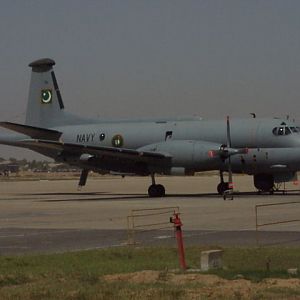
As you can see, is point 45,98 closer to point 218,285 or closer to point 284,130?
point 284,130

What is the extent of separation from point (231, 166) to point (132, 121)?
28.4 ft

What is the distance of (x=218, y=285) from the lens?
10.0 meters

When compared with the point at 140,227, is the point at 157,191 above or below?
above

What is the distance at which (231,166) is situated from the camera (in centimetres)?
4012

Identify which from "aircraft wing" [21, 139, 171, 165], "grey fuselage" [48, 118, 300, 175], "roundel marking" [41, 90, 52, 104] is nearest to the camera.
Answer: "grey fuselage" [48, 118, 300, 175]

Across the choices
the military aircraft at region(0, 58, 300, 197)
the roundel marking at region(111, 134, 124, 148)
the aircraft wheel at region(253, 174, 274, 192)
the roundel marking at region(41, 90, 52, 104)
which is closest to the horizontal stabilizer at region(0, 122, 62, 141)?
the military aircraft at region(0, 58, 300, 197)

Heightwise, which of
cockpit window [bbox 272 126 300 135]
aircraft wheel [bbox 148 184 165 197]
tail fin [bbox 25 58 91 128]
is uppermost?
tail fin [bbox 25 58 91 128]

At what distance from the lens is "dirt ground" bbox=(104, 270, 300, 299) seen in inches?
362

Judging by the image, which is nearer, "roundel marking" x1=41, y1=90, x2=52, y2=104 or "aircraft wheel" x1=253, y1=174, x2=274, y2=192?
"aircraft wheel" x1=253, y1=174, x2=274, y2=192

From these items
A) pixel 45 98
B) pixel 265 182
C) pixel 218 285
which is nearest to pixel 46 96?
pixel 45 98

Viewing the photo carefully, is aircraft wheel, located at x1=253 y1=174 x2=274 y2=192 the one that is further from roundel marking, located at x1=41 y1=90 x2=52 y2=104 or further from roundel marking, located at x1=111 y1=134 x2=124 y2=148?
roundel marking, located at x1=41 y1=90 x2=52 y2=104

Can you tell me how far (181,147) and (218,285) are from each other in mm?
30278

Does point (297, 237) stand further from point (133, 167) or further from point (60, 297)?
point (133, 167)

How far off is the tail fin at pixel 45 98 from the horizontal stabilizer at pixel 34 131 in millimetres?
2938
